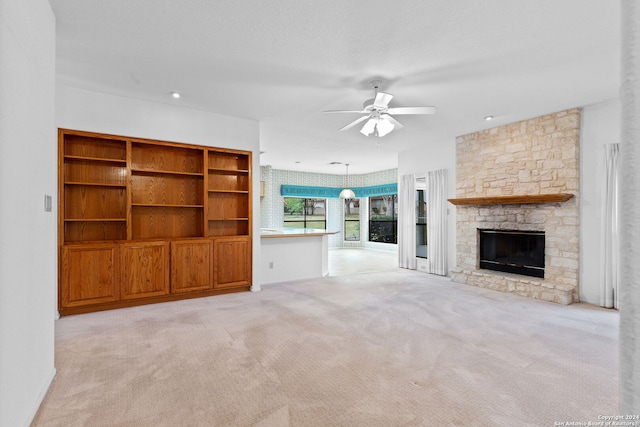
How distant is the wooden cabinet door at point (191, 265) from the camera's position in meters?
4.63

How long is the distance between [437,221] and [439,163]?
3.65ft

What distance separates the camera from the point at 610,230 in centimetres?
435

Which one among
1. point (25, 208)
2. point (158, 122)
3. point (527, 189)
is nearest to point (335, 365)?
point (25, 208)

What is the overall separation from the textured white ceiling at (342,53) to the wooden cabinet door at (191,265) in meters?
1.88

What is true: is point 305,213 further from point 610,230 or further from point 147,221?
point 610,230

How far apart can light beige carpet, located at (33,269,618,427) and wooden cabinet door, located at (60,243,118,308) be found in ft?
0.71

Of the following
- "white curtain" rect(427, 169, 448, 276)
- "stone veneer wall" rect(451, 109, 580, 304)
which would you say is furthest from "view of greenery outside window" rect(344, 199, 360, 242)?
"stone veneer wall" rect(451, 109, 580, 304)

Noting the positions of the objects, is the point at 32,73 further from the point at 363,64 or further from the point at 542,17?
the point at 542,17

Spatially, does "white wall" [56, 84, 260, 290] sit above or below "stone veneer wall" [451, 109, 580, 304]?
above

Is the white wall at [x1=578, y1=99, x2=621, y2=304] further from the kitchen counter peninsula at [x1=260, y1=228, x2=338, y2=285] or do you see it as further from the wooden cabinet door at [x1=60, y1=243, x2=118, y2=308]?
the wooden cabinet door at [x1=60, y1=243, x2=118, y2=308]

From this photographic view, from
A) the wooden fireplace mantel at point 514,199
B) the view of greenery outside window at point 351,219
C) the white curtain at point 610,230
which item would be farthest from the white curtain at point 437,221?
the view of greenery outside window at point 351,219

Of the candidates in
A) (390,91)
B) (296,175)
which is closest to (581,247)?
(390,91)

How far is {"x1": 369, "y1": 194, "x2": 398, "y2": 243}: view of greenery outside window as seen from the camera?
1089 cm

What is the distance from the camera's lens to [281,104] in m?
4.57
